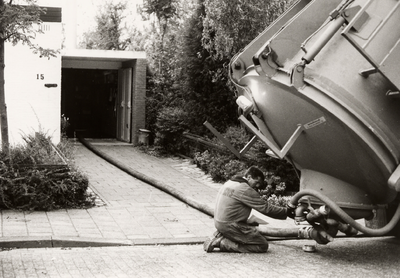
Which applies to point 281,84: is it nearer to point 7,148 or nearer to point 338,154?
point 338,154

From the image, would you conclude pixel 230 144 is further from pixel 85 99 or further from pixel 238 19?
pixel 85 99

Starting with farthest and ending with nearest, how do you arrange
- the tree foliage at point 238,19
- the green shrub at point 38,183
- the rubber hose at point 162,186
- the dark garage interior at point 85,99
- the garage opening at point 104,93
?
the dark garage interior at point 85,99, the garage opening at point 104,93, the tree foliage at point 238,19, the rubber hose at point 162,186, the green shrub at point 38,183

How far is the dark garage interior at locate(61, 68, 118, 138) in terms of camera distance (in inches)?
958

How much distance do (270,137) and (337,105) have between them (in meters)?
1.26

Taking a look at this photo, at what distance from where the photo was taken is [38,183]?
33.6 ft

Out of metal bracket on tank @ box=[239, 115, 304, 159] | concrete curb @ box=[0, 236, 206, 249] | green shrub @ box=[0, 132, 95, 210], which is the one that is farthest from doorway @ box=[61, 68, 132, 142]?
metal bracket on tank @ box=[239, 115, 304, 159]

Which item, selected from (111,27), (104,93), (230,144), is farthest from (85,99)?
(230,144)

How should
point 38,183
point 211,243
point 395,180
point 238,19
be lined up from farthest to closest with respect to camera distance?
point 238,19 < point 38,183 < point 211,243 < point 395,180

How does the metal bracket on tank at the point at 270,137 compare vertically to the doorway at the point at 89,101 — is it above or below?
above

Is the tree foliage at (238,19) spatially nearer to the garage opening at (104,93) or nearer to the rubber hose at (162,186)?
the rubber hose at (162,186)

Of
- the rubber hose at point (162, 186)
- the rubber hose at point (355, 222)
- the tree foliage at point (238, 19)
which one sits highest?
the tree foliage at point (238, 19)

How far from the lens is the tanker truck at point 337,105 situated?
6758mm

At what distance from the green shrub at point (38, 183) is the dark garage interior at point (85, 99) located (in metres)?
13.4

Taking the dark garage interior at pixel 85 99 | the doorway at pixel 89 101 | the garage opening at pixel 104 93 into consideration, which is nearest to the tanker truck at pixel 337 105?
the garage opening at pixel 104 93
